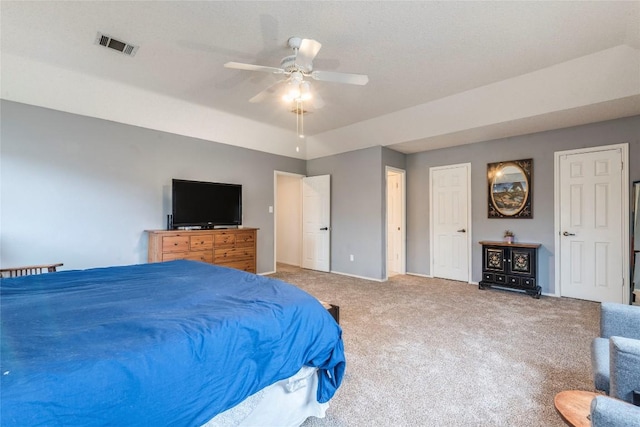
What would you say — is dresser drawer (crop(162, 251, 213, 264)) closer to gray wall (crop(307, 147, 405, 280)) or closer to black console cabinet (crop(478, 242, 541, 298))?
gray wall (crop(307, 147, 405, 280))

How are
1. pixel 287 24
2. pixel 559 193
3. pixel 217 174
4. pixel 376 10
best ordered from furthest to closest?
pixel 217 174 < pixel 559 193 < pixel 287 24 < pixel 376 10

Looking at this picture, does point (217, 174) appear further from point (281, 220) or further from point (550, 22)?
point (550, 22)

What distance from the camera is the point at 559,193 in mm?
4258

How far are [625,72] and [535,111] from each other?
799mm

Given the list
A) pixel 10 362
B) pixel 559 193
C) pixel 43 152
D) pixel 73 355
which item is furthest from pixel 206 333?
pixel 559 193

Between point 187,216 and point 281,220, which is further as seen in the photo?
point 281,220

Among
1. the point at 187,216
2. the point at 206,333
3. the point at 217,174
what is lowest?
the point at 206,333

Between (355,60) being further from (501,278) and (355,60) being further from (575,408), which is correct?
(501,278)

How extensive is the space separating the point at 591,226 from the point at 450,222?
74.0 inches

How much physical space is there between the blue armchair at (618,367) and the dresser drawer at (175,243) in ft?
14.1

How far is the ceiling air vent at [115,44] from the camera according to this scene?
2.71 m

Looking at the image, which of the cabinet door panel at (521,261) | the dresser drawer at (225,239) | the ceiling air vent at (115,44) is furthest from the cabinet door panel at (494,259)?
the ceiling air vent at (115,44)

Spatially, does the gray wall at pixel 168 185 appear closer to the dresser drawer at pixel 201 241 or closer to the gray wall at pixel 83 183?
the gray wall at pixel 83 183

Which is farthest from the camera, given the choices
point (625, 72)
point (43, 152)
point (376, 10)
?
point (43, 152)
